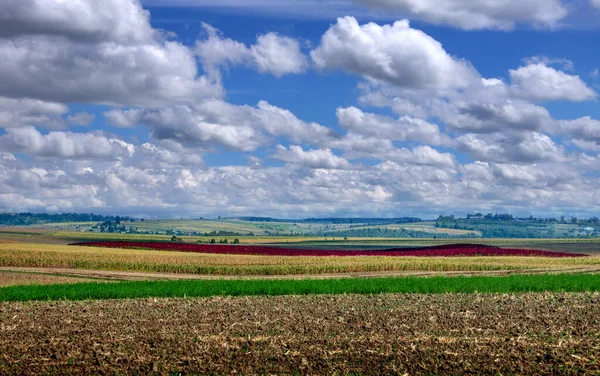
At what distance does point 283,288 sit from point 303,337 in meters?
15.3

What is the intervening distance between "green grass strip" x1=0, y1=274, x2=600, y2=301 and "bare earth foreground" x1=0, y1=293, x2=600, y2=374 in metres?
4.66

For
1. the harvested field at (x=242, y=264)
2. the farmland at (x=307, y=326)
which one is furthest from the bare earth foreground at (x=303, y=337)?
the harvested field at (x=242, y=264)

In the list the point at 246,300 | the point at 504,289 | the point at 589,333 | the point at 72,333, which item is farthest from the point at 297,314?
the point at 504,289

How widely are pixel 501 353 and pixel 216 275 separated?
4067 centimetres

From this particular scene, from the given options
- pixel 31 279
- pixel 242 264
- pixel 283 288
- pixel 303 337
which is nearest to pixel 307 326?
pixel 303 337

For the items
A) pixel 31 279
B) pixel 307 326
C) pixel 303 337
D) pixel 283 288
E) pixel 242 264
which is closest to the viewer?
pixel 303 337

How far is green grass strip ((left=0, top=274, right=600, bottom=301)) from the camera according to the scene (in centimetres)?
3734

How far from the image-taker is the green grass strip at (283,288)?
37.3 m

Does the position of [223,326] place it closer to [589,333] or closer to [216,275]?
[589,333]

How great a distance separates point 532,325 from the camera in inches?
1019

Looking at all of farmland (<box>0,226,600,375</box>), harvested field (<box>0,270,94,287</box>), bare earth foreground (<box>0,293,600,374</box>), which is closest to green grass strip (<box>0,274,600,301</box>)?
farmland (<box>0,226,600,375</box>)

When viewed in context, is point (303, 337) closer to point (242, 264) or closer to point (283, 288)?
point (283, 288)

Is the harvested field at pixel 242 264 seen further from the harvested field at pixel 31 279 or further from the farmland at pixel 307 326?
the farmland at pixel 307 326

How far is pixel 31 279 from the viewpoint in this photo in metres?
51.3
